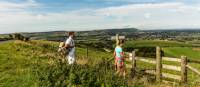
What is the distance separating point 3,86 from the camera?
12773 millimetres

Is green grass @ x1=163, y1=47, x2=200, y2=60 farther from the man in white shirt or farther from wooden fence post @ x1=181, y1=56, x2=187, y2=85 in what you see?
wooden fence post @ x1=181, y1=56, x2=187, y2=85

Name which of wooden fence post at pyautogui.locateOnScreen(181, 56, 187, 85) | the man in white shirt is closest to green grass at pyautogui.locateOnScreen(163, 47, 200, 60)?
the man in white shirt

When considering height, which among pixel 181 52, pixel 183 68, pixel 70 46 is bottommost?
pixel 181 52

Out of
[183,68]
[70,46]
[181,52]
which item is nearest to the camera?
[183,68]

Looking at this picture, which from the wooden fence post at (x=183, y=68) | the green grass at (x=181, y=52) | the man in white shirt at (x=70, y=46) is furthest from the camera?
the green grass at (x=181, y=52)

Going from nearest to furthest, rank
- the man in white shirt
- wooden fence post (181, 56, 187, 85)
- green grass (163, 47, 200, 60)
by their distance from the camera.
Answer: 1. wooden fence post (181, 56, 187, 85)
2. the man in white shirt
3. green grass (163, 47, 200, 60)

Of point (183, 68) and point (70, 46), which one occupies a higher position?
point (70, 46)

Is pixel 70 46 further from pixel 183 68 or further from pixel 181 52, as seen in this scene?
pixel 181 52

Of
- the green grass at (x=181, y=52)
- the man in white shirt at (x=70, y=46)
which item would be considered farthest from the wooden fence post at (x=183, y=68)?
the green grass at (x=181, y=52)

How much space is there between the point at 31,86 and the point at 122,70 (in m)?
4.24

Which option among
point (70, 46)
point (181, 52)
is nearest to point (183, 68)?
point (70, 46)

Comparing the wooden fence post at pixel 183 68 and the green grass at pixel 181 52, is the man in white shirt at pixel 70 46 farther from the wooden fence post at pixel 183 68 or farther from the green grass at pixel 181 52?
the green grass at pixel 181 52

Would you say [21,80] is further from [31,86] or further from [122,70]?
[122,70]

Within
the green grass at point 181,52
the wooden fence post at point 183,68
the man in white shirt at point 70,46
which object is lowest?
the green grass at point 181,52
